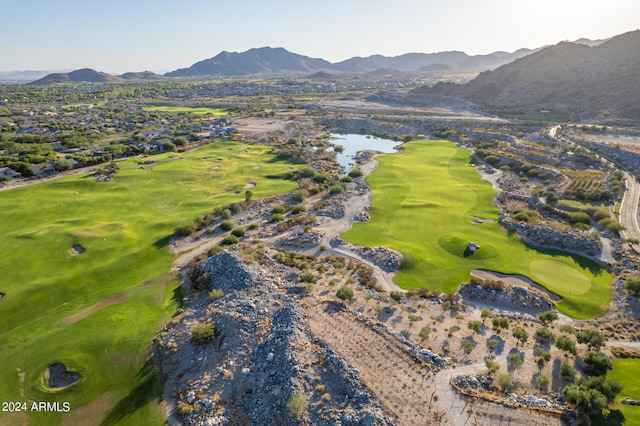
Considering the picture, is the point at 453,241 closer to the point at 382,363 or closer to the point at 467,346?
the point at 467,346

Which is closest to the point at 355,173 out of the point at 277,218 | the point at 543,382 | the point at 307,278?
the point at 277,218

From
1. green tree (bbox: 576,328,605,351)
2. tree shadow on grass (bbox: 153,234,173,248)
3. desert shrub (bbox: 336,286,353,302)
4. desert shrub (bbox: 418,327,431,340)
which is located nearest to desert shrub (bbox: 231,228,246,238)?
Answer: tree shadow on grass (bbox: 153,234,173,248)

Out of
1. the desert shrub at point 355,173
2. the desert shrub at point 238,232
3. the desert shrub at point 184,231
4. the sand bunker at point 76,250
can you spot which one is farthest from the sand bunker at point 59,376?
the desert shrub at point 355,173

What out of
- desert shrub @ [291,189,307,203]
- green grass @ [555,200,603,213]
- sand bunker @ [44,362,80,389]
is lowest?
sand bunker @ [44,362,80,389]

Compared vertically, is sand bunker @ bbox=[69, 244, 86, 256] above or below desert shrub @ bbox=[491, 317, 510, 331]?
below

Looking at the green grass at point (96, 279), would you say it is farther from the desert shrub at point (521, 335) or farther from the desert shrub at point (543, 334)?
the desert shrub at point (543, 334)

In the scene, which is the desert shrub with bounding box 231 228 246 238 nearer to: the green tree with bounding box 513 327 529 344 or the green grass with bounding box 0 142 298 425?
the green grass with bounding box 0 142 298 425

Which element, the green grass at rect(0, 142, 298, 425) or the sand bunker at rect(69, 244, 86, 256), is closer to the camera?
the green grass at rect(0, 142, 298, 425)
